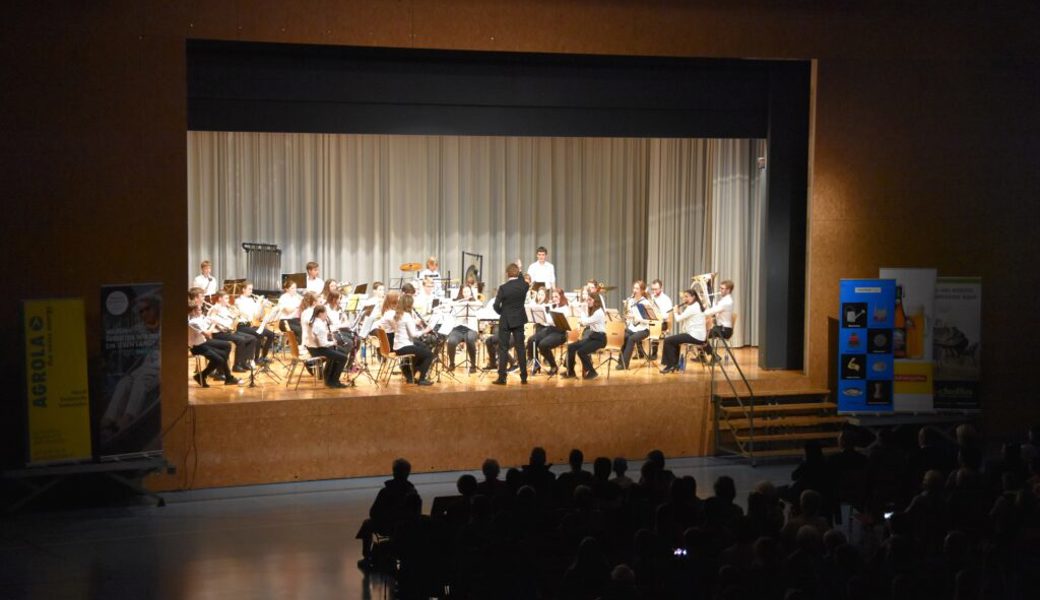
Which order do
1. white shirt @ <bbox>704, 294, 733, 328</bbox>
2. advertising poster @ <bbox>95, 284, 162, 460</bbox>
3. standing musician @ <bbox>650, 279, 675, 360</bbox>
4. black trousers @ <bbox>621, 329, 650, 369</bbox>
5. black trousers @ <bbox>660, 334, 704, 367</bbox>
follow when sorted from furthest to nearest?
standing musician @ <bbox>650, 279, 675, 360</bbox>, white shirt @ <bbox>704, 294, 733, 328</bbox>, black trousers @ <bbox>621, 329, 650, 369</bbox>, black trousers @ <bbox>660, 334, 704, 367</bbox>, advertising poster @ <bbox>95, 284, 162, 460</bbox>

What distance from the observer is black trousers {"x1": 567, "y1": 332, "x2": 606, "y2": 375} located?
15531 mm

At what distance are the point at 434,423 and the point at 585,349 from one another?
2398 millimetres

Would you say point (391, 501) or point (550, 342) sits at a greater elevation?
point (550, 342)

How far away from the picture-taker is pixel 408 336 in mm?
14750

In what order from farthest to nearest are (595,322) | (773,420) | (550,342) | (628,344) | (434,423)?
(628,344)
(595,322)
(550,342)
(773,420)
(434,423)

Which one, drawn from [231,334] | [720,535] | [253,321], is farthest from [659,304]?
[720,535]

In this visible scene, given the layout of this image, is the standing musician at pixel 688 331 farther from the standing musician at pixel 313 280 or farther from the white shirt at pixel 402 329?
the standing musician at pixel 313 280

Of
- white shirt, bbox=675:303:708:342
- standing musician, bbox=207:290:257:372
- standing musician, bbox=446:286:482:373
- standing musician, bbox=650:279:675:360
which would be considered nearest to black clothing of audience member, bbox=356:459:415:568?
standing musician, bbox=207:290:257:372

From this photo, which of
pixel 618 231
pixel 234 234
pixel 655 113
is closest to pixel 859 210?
pixel 655 113

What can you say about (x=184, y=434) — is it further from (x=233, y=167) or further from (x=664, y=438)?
(x=233, y=167)

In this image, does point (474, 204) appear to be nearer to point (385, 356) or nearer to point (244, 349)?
point (244, 349)

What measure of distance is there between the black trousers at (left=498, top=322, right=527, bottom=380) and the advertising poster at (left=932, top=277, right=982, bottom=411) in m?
5.24

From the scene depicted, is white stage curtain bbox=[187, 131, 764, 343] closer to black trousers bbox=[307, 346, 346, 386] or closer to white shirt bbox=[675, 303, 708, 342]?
white shirt bbox=[675, 303, 708, 342]

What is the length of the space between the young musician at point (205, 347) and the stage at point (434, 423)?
0.18 meters
